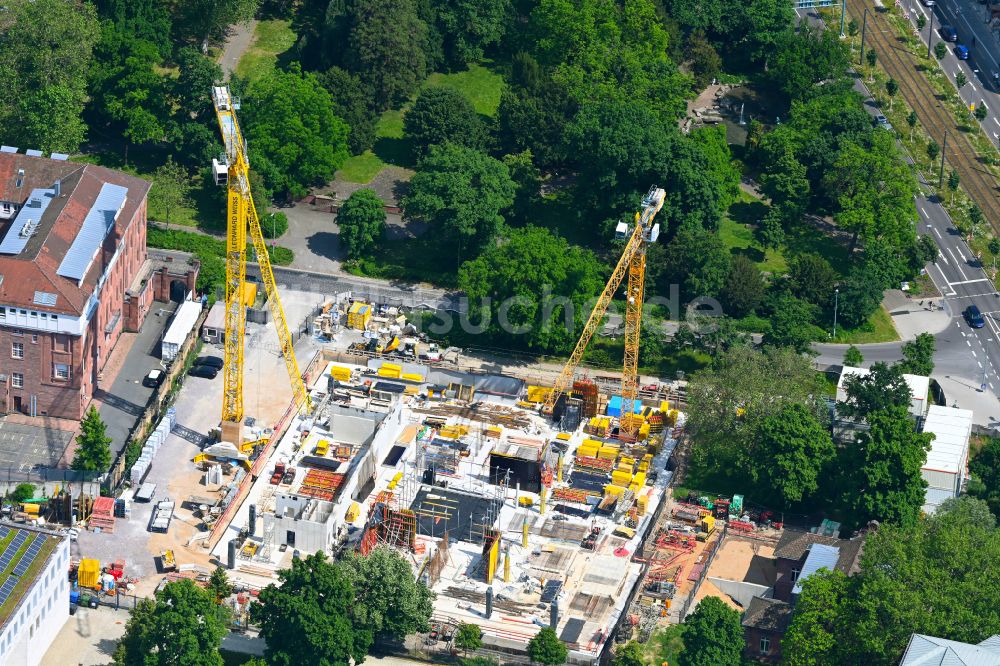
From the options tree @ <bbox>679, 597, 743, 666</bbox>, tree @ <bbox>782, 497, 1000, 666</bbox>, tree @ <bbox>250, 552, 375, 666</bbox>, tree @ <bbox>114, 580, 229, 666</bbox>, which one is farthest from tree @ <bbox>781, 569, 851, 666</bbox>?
tree @ <bbox>114, 580, 229, 666</bbox>

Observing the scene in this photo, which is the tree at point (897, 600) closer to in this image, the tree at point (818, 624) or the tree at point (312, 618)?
the tree at point (818, 624)

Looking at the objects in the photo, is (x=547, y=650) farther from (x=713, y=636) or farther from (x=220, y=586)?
(x=220, y=586)

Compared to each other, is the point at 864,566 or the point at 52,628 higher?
the point at 864,566

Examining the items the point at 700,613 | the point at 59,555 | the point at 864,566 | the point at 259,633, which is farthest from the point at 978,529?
the point at 59,555

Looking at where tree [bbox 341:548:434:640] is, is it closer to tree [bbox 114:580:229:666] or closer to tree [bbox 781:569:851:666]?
tree [bbox 114:580:229:666]

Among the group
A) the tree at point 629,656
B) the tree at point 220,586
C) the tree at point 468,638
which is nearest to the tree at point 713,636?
the tree at point 629,656

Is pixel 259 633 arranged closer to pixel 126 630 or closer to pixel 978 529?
pixel 126 630
